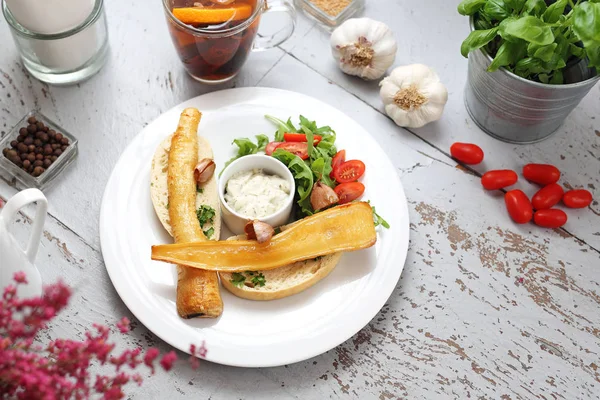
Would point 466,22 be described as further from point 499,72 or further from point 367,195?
point 367,195

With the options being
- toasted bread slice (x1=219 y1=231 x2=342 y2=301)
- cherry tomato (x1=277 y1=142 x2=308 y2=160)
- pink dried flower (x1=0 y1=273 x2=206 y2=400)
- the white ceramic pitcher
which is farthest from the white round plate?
pink dried flower (x1=0 y1=273 x2=206 y2=400)

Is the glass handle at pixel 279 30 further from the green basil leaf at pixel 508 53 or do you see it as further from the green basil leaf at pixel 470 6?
the green basil leaf at pixel 508 53

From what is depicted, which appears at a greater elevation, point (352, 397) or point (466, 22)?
point (466, 22)

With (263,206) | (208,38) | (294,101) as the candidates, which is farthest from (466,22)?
(263,206)

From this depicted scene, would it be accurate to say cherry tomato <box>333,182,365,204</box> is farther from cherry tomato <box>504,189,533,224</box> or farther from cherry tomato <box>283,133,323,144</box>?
cherry tomato <box>504,189,533,224</box>

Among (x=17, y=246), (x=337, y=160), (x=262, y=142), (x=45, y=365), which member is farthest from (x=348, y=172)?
(x=45, y=365)

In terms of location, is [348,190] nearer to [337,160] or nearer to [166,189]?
[337,160]

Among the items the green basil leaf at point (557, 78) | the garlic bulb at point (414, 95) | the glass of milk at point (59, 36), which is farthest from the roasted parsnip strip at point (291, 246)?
the glass of milk at point (59, 36)
